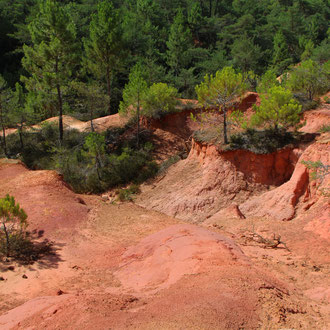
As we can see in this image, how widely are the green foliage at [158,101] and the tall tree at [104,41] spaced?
577 centimetres

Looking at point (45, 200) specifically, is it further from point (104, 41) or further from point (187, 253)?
point (104, 41)

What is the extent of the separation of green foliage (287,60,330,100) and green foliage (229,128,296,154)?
8.43m

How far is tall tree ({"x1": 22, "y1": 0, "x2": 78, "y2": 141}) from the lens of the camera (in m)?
27.2

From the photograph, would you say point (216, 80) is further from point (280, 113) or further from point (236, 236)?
point (236, 236)

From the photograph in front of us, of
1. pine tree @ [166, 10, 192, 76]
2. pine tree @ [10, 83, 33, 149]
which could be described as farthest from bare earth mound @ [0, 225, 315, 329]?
pine tree @ [166, 10, 192, 76]

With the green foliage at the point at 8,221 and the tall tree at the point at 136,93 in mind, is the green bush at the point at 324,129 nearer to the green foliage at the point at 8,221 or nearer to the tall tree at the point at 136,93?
the tall tree at the point at 136,93

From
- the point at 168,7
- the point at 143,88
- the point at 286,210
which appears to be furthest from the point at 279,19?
the point at 286,210

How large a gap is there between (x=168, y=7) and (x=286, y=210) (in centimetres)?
5139

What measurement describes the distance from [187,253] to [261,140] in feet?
37.8

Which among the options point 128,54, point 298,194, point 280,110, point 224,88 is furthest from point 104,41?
point 298,194

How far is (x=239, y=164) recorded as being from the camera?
19.6m

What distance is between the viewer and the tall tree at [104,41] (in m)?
31.0

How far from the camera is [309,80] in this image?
2636 centimetres

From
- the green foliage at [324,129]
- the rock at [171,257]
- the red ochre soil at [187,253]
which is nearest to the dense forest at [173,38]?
the red ochre soil at [187,253]
